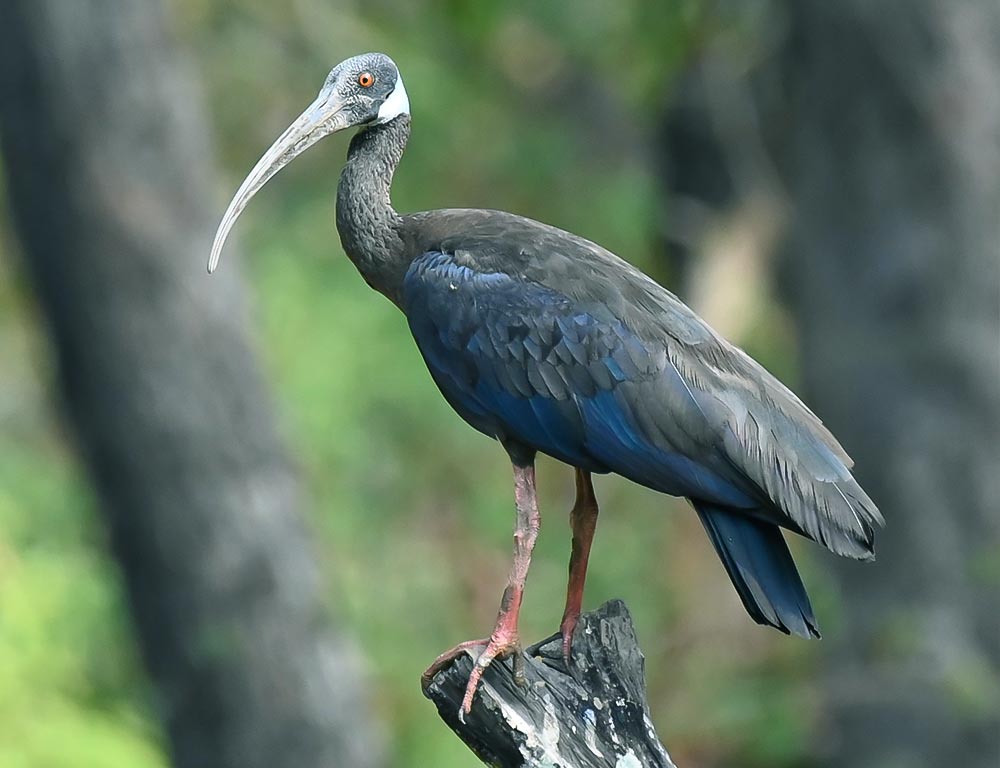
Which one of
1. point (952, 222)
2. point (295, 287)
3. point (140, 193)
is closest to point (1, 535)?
point (140, 193)

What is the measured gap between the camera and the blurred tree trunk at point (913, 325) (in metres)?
10.2

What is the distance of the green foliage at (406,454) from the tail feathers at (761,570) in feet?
19.2

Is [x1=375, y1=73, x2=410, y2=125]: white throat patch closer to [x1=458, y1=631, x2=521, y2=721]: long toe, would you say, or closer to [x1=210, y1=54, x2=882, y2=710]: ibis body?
[x1=210, y1=54, x2=882, y2=710]: ibis body

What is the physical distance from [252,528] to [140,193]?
2.01m

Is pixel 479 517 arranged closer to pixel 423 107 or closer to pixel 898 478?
pixel 423 107

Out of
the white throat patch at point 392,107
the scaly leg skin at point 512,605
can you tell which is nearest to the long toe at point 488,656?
the scaly leg skin at point 512,605

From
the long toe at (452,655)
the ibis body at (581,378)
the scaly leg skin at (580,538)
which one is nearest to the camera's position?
the ibis body at (581,378)

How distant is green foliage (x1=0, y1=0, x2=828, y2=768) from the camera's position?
37.8 feet

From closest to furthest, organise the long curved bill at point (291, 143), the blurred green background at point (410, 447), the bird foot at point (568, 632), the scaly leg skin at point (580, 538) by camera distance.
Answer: the bird foot at point (568, 632)
the scaly leg skin at point (580, 538)
the long curved bill at point (291, 143)
the blurred green background at point (410, 447)

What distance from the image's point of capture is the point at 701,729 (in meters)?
14.1

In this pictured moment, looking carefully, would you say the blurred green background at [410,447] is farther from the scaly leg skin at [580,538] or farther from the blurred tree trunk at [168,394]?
the scaly leg skin at [580,538]

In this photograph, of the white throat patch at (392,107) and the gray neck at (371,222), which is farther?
the white throat patch at (392,107)

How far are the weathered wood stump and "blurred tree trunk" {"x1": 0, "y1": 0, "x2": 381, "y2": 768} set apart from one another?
496cm

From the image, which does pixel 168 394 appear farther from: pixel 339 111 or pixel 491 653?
pixel 491 653
